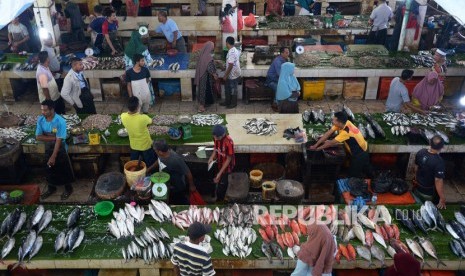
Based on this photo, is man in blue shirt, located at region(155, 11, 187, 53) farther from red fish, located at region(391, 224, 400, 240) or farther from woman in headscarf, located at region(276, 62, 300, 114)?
red fish, located at region(391, 224, 400, 240)

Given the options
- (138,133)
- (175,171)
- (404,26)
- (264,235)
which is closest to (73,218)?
(175,171)

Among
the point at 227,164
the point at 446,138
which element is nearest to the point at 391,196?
the point at 446,138

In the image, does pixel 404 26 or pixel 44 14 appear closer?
pixel 44 14

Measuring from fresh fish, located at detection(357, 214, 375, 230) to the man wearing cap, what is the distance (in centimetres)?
232

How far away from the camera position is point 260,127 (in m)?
9.20

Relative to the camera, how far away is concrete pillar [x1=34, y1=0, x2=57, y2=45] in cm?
1088

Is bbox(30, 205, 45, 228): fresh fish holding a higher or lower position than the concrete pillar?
lower

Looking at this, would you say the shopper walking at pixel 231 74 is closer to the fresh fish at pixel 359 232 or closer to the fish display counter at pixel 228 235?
the fish display counter at pixel 228 235

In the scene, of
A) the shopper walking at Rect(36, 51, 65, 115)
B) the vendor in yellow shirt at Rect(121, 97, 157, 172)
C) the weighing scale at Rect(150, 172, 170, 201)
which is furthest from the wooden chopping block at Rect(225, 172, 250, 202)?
the shopper walking at Rect(36, 51, 65, 115)

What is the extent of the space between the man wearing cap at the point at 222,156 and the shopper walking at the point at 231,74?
3.26 metres

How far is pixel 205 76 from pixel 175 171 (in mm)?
3958

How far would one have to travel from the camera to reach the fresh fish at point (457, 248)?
6.23 m

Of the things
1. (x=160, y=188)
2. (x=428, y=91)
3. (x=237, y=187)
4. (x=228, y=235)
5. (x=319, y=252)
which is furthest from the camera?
(x=428, y=91)

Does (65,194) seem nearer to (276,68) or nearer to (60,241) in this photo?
(60,241)
